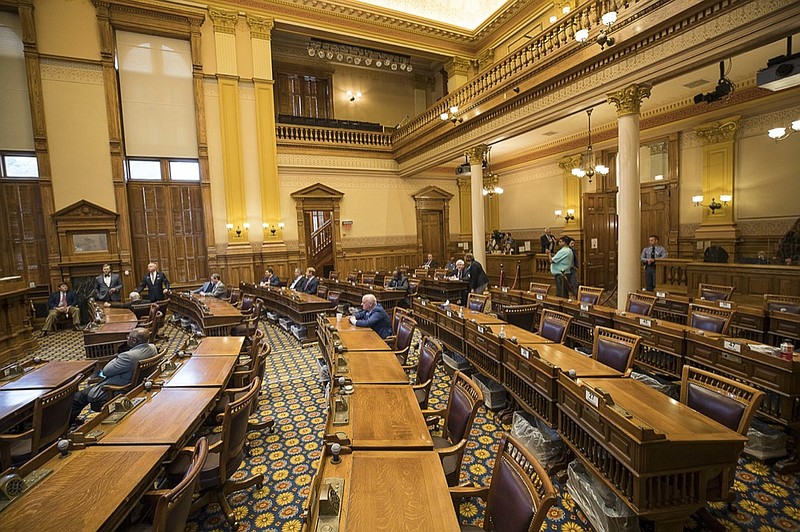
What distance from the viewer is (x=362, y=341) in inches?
185

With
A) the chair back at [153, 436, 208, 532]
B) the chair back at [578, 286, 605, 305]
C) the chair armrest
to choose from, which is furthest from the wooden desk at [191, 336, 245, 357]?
the chair back at [578, 286, 605, 305]

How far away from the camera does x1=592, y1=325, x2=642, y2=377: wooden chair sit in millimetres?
3470

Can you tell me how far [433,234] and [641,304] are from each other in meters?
11.2

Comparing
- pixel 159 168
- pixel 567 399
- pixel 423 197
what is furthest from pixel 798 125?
pixel 159 168

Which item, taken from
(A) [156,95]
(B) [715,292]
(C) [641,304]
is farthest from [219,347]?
(A) [156,95]

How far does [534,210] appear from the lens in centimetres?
1472

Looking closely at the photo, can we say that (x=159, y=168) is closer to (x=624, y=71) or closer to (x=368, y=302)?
(x=368, y=302)

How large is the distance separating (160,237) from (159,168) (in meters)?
2.02

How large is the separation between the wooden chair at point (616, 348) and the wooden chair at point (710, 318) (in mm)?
1391

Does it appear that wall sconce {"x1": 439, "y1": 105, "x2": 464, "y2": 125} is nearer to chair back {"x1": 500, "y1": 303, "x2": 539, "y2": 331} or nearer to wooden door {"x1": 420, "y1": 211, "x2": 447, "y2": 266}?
wooden door {"x1": 420, "y1": 211, "x2": 447, "y2": 266}

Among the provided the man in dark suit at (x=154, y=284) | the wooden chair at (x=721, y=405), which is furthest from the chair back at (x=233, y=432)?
the man in dark suit at (x=154, y=284)

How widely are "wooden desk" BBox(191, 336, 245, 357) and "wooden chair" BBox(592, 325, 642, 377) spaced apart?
374cm

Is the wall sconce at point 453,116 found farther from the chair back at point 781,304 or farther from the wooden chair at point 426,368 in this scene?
the wooden chair at point 426,368

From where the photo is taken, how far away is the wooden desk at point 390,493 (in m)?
1.66
